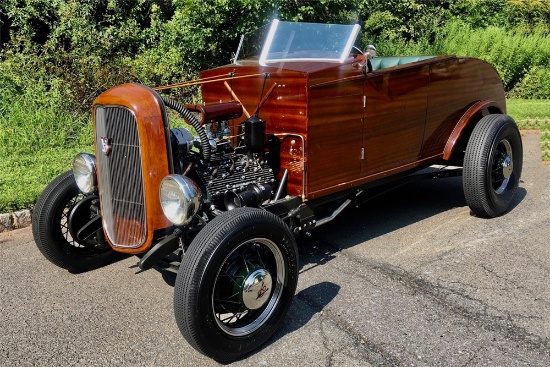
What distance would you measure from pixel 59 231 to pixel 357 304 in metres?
2.23

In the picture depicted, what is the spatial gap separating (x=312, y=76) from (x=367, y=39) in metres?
10.8

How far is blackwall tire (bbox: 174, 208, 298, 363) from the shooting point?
9.25 feet

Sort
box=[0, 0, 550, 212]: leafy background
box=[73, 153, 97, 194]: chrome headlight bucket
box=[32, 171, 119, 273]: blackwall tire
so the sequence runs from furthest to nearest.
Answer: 1. box=[0, 0, 550, 212]: leafy background
2. box=[32, 171, 119, 273]: blackwall tire
3. box=[73, 153, 97, 194]: chrome headlight bucket

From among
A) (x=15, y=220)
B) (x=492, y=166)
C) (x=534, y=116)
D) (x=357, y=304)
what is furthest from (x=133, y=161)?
(x=534, y=116)

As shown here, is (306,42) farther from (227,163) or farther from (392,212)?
(392,212)

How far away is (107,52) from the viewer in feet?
33.5

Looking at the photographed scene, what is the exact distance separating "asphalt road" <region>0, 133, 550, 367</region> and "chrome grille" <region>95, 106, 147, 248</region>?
545 millimetres

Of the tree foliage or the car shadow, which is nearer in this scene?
the car shadow

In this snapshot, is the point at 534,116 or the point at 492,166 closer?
the point at 492,166

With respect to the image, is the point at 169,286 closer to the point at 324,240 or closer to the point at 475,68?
the point at 324,240

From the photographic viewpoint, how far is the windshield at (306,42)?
4.25 metres

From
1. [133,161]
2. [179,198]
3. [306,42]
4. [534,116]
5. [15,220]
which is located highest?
[306,42]

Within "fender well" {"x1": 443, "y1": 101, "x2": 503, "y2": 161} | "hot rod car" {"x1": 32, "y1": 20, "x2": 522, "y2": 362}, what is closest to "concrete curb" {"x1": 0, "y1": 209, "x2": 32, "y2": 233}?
"hot rod car" {"x1": 32, "y1": 20, "x2": 522, "y2": 362}

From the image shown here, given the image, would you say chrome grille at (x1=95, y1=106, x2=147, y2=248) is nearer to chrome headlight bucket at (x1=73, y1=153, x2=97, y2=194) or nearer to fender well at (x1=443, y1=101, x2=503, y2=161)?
chrome headlight bucket at (x1=73, y1=153, x2=97, y2=194)
